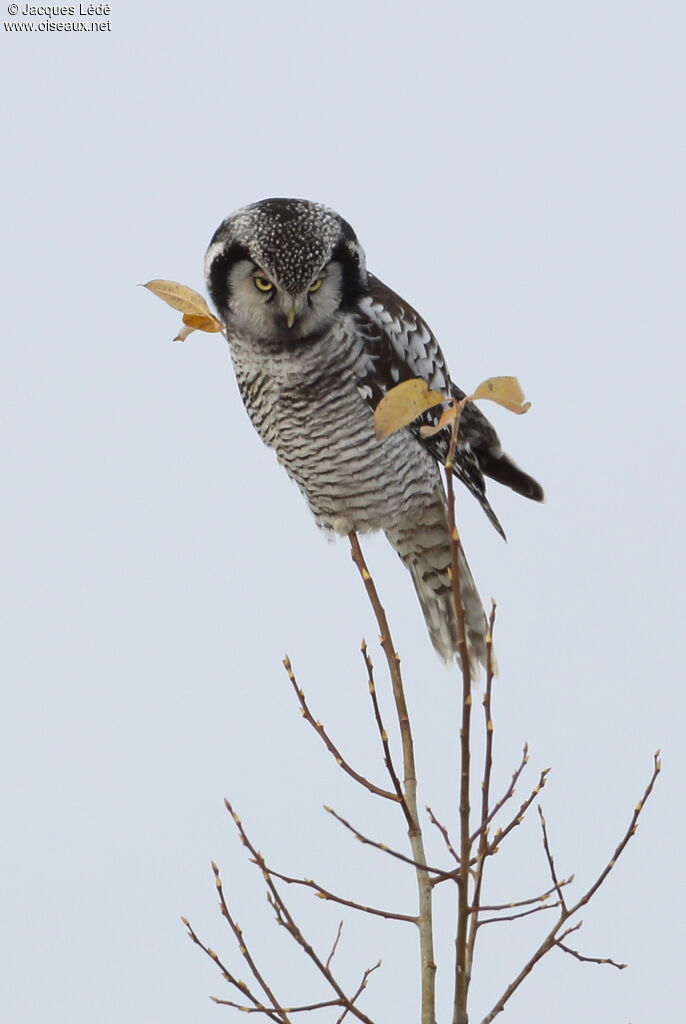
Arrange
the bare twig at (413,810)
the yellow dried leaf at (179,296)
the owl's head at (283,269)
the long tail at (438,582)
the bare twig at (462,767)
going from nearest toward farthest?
the bare twig at (462,767)
the bare twig at (413,810)
the yellow dried leaf at (179,296)
the owl's head at (283,269)
the long tail at (438,582)

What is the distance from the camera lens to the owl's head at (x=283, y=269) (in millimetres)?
1634

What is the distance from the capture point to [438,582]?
2.37 meters

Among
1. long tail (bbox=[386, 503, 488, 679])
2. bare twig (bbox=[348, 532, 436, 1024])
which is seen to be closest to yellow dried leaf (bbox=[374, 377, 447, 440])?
bare twig (bbox=[348, 532, 436, 1024])

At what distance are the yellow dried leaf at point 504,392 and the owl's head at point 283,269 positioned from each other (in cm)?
73

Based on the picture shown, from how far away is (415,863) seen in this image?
1.08m

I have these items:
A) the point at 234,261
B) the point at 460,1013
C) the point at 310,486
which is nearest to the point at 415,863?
the point at 460,1013

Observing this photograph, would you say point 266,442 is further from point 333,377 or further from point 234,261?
point 234,261

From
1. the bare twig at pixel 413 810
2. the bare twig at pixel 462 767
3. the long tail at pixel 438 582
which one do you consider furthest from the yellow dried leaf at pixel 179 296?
the long tail at pixel 438 582

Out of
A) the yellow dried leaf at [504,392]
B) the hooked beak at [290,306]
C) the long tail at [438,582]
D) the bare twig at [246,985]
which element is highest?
the long tail at [438,582]

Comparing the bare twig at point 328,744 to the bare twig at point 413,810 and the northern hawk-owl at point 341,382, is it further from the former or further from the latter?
the northern hawk-owl at point 341,382

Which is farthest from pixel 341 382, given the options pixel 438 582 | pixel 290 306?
pixel 438 582

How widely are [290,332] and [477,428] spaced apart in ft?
1.51

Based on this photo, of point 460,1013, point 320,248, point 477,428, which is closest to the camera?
point 460,1013

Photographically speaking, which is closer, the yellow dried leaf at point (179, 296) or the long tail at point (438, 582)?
the yellow dried leaf at point (179, 296)
